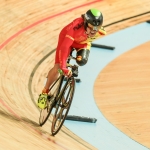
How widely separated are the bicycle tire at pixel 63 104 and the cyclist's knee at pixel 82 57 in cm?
24

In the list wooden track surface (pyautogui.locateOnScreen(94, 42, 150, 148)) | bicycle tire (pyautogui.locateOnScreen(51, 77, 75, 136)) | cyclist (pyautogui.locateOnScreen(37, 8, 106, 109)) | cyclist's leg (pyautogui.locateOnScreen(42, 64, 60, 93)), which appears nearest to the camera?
cyclist (pyautogui.locateOnScreen(37, 8, 106, 109))

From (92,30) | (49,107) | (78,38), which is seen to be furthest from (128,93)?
(92,30)

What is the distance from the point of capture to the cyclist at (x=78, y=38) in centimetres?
569

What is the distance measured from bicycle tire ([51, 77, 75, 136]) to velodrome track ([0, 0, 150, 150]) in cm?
13

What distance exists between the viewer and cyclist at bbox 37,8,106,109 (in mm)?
5688

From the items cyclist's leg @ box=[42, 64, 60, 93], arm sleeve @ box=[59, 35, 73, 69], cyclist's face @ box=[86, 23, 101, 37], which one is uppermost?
cyclist's face @ box=[86, 23, 101, 37]

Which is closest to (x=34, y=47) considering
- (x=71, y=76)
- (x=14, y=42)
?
(x=14, y=42)

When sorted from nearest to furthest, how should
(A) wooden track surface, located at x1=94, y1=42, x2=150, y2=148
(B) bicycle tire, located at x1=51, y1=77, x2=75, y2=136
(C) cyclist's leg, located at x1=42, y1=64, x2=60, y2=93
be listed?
(B) bicycle tire, located at x1=51, y1=77, x2=75, y2=136 < (C) cyclist's leg, located at x1=42, y1=64, x2=60, y2=93 < (A) wooden track surface, located at x1=94, y1=42, x2=150, y2=148

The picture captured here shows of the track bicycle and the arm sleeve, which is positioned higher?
the arm sleeve

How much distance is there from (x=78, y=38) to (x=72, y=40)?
0.12 metres

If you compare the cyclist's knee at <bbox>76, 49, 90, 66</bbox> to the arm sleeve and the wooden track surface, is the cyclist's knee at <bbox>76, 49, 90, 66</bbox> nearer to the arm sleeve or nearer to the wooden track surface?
the arm sleeve

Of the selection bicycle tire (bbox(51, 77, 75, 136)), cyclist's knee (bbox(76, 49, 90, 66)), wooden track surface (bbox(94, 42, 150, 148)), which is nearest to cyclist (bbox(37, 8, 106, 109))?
cyclist's knee (bbox(76, 49, 90, 66))

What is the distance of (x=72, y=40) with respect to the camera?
229 inches

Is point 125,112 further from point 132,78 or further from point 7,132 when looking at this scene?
point 7,132
